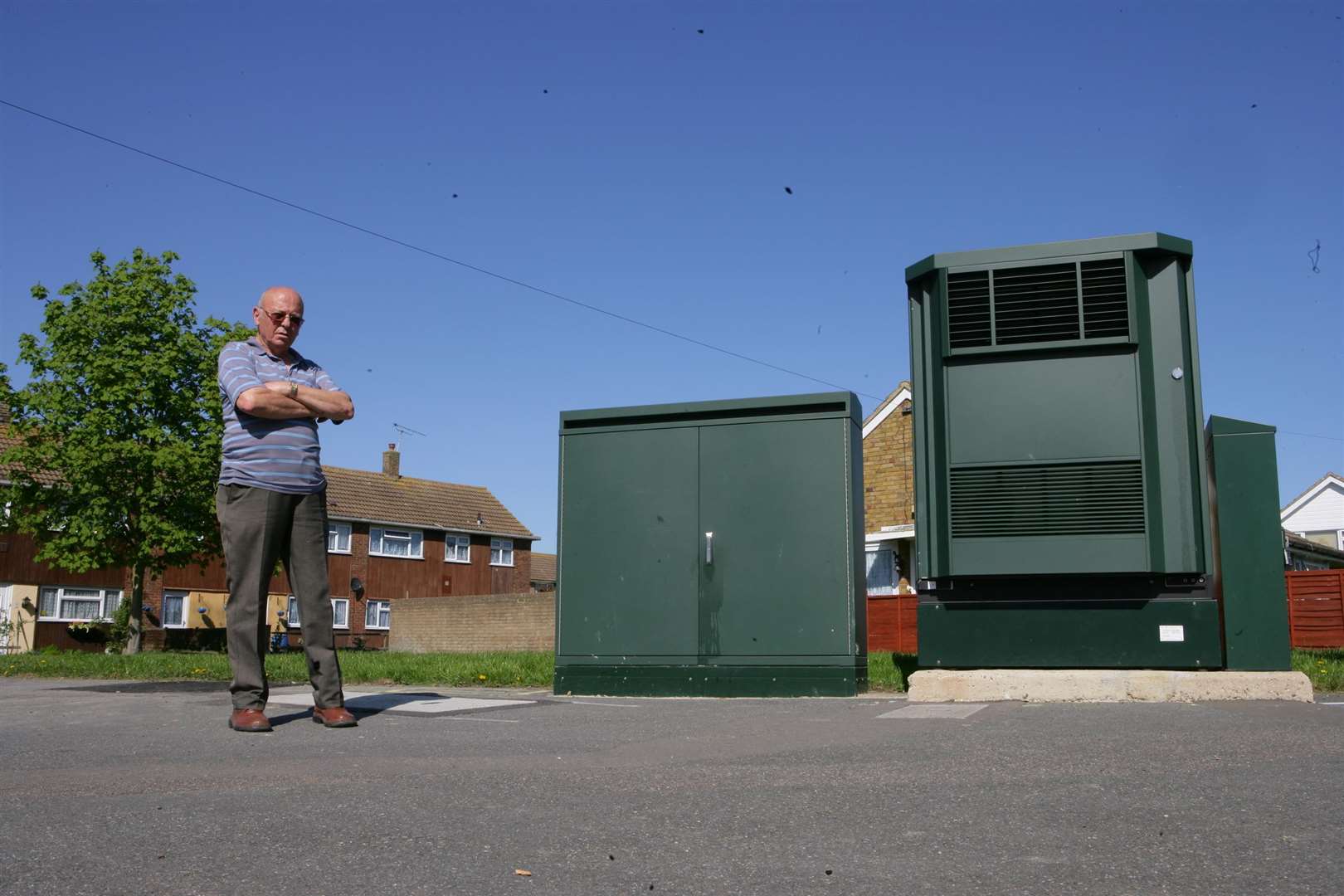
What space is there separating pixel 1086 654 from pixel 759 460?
100 inches

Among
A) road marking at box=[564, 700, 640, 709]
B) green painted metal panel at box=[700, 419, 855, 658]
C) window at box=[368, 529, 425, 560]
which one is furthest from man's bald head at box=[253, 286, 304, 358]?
window at box=[368, 529, 425, 560]

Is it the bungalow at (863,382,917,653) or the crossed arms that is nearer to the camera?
the crossed arms

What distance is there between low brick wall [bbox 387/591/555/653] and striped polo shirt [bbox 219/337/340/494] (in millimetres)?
24009

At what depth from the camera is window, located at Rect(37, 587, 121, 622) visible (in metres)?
38.3

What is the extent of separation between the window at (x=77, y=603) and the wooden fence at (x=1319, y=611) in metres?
34.5

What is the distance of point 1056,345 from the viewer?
7625mm

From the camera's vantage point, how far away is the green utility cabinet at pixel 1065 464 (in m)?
7.27

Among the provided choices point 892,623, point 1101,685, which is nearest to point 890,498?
point 892,623

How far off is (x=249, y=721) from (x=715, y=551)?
4.04m

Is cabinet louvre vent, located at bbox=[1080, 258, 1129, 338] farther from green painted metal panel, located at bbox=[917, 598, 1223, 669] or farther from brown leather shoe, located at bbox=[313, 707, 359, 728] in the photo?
brown leather shoe, located at bbox=[313, 707, 359, 728]

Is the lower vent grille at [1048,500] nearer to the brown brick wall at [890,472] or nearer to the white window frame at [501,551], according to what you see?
the brown brick wall at [890,472]

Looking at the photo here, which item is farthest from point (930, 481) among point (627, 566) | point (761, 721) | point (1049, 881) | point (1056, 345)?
point (1049, 881)

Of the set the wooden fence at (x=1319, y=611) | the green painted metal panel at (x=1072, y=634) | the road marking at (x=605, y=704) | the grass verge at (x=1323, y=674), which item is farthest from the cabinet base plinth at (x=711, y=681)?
the wooden fence at (x=1319, y=611)

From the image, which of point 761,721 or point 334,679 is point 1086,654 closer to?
point 761,721
